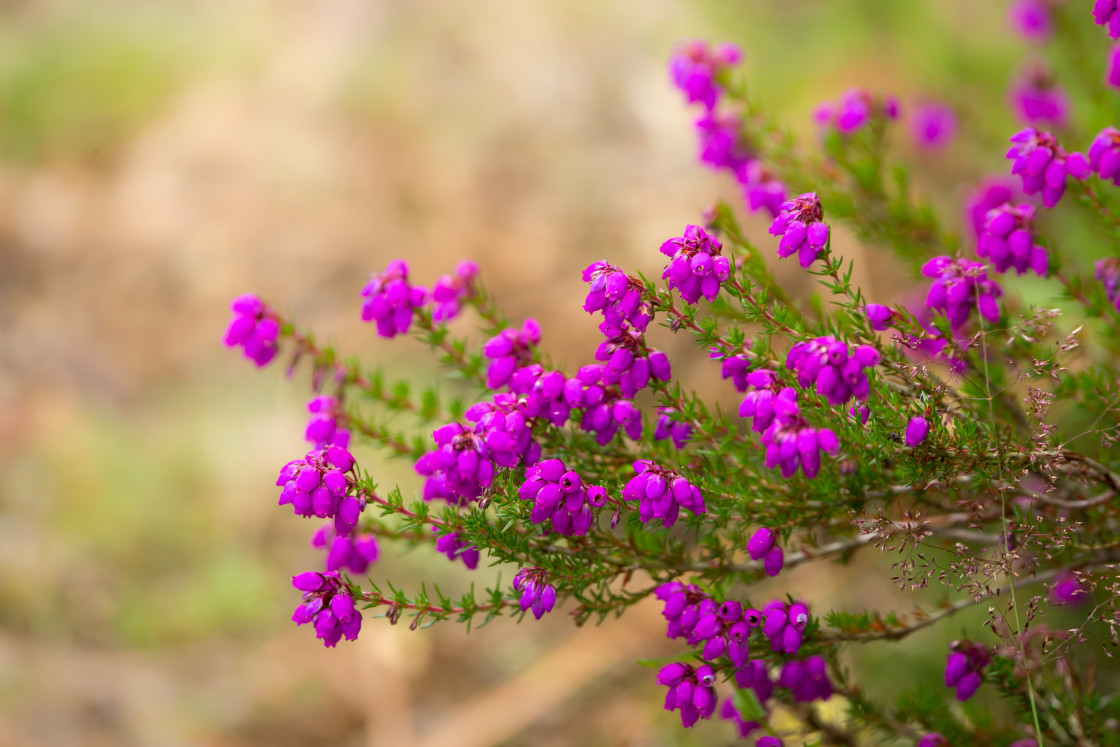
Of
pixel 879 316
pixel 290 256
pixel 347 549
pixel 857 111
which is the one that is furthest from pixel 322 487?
pixel 290 256

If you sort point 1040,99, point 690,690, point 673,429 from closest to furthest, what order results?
point 690,690
point 673,429
point 1040,99


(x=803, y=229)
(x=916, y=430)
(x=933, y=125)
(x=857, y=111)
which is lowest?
(x=916, y=430)

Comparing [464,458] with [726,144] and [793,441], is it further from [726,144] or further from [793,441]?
[726,144]

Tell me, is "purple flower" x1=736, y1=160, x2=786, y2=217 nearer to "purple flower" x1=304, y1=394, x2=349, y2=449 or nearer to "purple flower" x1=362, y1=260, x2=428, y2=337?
"purple flower" x1=362, y1=260, x2=428, y2=337

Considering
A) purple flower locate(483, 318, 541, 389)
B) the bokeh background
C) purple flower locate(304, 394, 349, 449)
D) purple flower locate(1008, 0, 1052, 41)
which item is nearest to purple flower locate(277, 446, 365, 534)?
purple flower locate(483, 318, 541, 389)

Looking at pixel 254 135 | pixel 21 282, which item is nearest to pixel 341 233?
pixel 254 135
